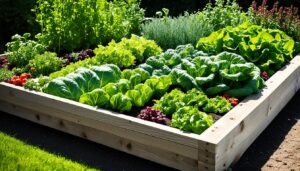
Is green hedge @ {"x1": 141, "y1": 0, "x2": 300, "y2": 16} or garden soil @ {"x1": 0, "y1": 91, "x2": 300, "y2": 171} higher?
green hedge @ {"x1": 141, "y1": 0, "x2": 300, "y2": 16}

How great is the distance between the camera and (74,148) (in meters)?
4.52

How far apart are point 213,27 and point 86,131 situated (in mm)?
2953

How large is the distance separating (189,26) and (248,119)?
103 inches

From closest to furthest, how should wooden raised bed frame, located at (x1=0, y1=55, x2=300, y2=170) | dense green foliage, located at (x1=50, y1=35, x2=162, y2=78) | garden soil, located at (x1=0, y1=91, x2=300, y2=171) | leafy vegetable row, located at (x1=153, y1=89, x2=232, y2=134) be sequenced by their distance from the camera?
1. wooden raised bed frame, located at (x1=0, y1=55, x2=300, y2=170)
2. leafy vegetable row, located at (x1=153, y1=89, x2=232, y2=134)
3. garden soil, located at (x1=0, y1=91, x2=300, y2=171)
4. dense green foliage, located at (x1=50, y1=35, x2=162, y2=78)

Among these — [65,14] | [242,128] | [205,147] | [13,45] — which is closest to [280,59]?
[242,128]

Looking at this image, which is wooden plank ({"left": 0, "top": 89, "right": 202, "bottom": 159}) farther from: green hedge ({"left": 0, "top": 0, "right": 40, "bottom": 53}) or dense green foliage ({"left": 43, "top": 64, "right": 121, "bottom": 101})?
green hedge ({"left": 0, "top": 0, "right": 40, "bottom": 53})

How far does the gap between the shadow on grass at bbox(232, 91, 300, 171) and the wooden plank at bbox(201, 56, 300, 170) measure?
4.1 inches

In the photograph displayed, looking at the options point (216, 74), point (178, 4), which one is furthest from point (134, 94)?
point (178, 4)

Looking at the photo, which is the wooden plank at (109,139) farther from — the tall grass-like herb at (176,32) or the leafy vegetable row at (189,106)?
the tall grass-like herb at (176,32)

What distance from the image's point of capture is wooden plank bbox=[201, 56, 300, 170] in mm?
3766

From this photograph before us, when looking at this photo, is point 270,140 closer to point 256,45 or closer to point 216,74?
point 216,74

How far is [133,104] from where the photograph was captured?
460 cm

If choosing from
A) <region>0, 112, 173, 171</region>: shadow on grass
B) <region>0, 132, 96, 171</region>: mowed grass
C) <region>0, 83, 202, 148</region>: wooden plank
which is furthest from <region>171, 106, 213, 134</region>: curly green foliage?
<region>0, 132, 96, 171</region>: mowed grass

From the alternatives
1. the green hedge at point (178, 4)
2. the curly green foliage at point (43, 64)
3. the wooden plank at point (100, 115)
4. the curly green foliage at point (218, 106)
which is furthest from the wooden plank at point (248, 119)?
the green hedge at point (178, 4)
